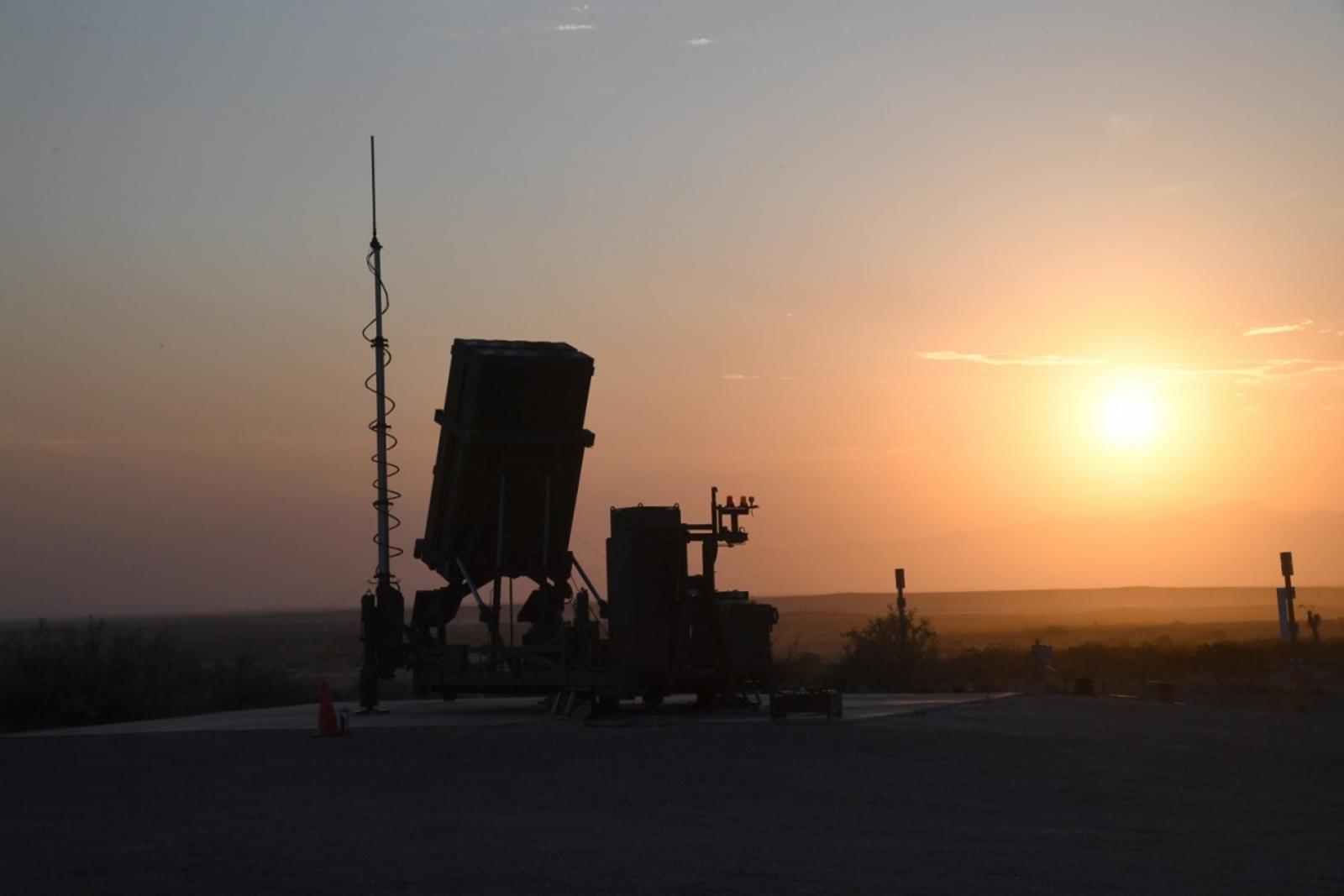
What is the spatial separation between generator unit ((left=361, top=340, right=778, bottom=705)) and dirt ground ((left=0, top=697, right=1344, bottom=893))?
1529 mm

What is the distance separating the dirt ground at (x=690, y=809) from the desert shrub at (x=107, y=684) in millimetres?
5912

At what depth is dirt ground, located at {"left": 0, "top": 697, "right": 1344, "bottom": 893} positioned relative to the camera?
385 inches

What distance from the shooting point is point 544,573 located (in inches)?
905

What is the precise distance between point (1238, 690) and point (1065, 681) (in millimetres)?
4674

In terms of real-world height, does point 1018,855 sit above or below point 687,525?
below

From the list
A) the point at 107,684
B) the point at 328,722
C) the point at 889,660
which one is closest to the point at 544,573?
the point at 328,722

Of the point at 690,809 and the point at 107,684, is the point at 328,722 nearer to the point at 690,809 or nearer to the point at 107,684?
the point at 690,809

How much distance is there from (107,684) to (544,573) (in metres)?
9.76

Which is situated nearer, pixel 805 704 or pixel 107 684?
pixel 805 704

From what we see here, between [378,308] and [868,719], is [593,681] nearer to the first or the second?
[868,719]

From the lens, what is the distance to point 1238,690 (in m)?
32.2

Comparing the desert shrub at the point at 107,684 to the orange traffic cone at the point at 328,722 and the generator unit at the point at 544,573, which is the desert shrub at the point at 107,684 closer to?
the generator unit at the point at 544,573

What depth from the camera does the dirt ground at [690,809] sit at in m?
9.78

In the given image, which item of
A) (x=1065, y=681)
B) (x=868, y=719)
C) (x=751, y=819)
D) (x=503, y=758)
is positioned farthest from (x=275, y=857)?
(x=1065, y=681)
